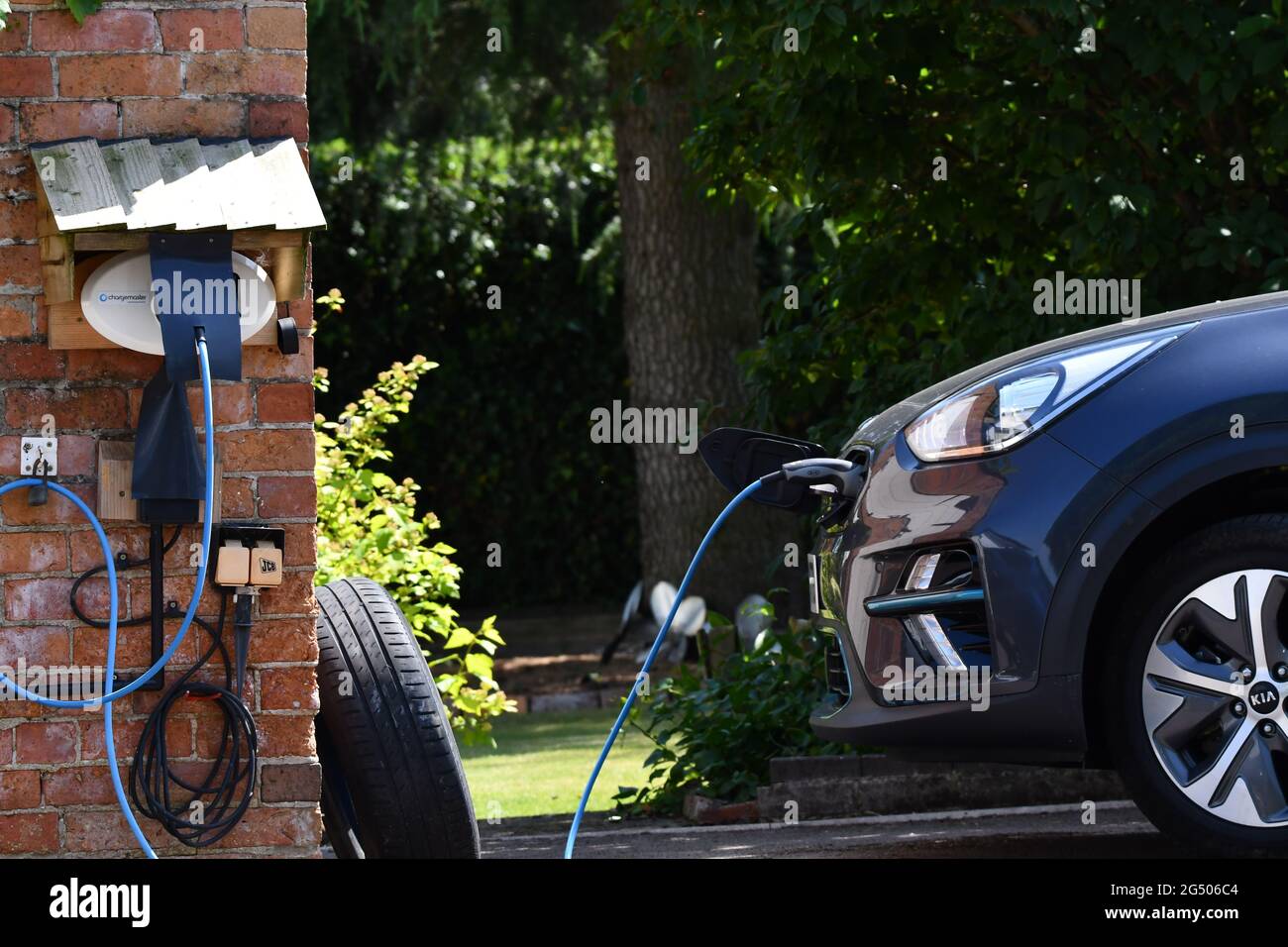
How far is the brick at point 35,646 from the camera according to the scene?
139 inches

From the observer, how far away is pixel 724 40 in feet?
19.2

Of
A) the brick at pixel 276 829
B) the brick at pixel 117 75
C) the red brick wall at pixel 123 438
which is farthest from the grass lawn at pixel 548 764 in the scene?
the brick at pixel 117 75

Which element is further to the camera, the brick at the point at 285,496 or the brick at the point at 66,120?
the brick at the point at 285,496

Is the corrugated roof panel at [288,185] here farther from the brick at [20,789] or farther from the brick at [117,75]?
the brick at [20,789]

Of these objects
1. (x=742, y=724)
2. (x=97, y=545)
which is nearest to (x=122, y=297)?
(x=97, y=545)

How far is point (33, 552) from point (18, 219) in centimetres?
70

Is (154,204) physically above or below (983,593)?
above

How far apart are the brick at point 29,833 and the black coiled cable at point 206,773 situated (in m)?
0.18

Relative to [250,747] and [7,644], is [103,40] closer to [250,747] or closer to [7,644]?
[7,644]

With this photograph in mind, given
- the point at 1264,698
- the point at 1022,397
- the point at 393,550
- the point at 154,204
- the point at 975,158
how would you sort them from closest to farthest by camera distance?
the point at 154,204
the point at 1264,698
the point at 1022,397
the point at 975,158
the point at 393,550

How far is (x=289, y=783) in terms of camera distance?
367 cm

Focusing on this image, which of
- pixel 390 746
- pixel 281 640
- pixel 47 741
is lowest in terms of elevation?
pixel 390 746

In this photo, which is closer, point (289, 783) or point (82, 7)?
point (82, 7)

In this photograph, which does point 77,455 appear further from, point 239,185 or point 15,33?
point 15,33
